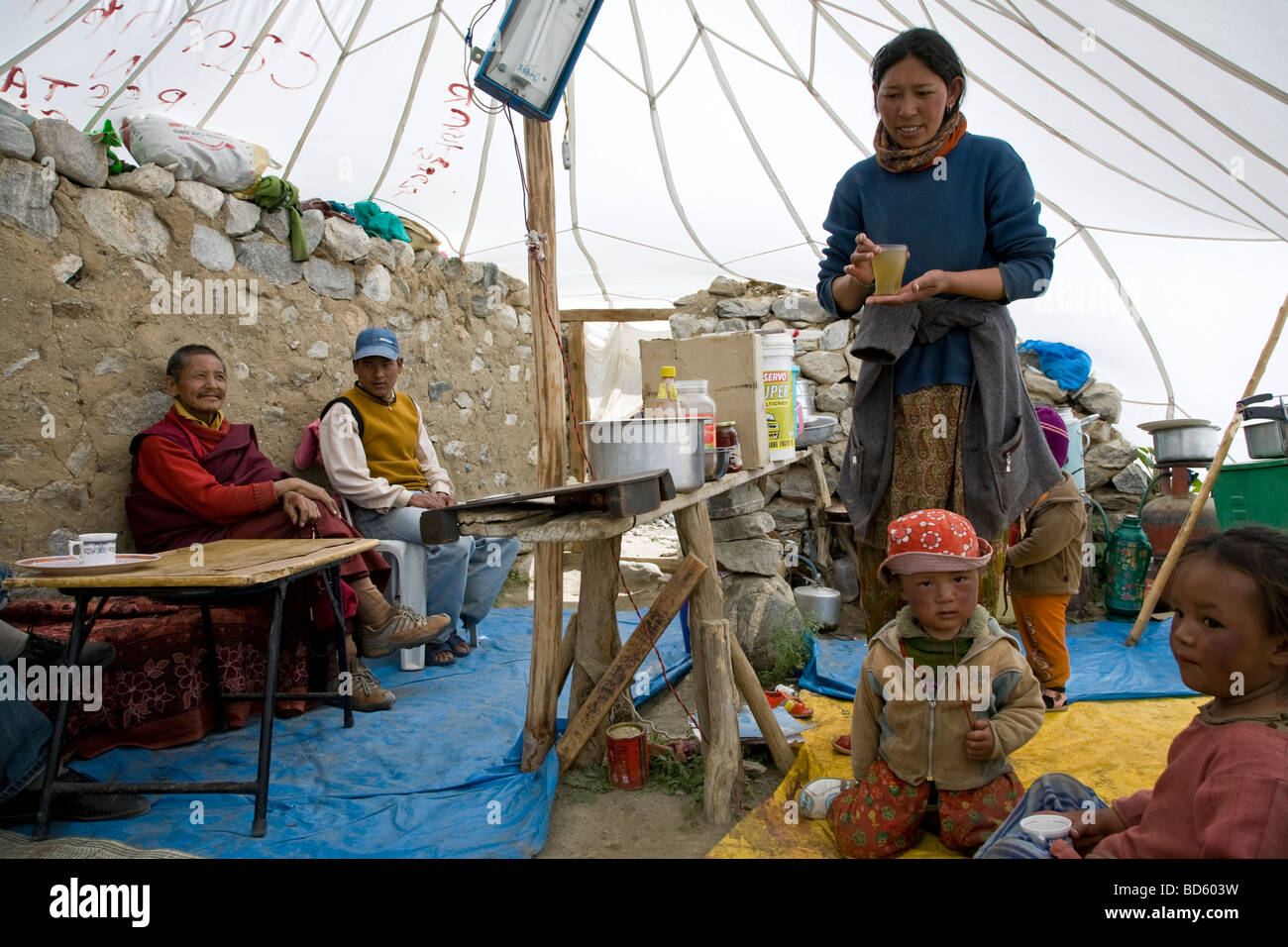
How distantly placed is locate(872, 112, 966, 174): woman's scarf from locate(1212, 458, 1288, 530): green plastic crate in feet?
9.40

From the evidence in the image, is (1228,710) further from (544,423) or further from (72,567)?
(72,567)

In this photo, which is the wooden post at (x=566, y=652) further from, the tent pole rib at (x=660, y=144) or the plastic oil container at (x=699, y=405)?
the tent pole rib at (x=660, y=144)

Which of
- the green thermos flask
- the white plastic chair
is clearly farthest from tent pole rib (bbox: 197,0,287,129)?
the green thermos flask

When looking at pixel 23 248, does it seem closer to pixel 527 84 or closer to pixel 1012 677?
pixel 527 84

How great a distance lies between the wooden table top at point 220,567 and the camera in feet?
6.32

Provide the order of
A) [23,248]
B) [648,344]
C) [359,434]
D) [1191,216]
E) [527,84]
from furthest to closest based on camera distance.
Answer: [1191,216] < [359,434] < [648,344] < [23,248] < [527,84]

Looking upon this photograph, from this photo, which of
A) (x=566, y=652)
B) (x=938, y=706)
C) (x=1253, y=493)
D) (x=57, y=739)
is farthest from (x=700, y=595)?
(x=1253, y=493)

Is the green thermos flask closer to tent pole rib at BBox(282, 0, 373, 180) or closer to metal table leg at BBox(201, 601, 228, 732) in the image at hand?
metal table leg at BBox(201, 601, 228, 732)

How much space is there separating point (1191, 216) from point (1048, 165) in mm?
754

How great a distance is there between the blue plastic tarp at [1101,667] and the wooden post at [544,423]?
3.98ft

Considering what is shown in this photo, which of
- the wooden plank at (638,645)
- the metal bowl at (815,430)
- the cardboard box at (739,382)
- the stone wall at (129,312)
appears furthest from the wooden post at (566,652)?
the metal bowl at (815,430)
